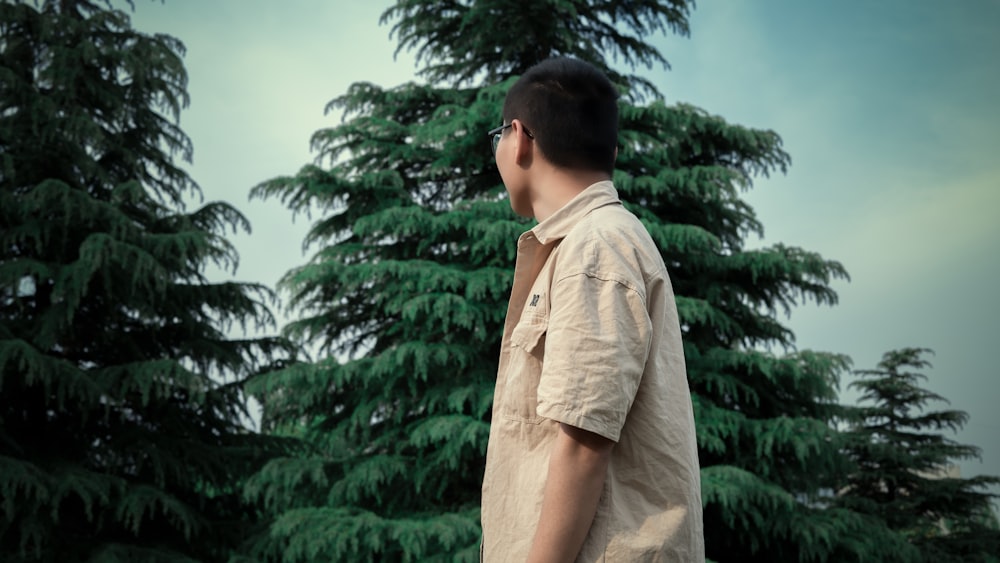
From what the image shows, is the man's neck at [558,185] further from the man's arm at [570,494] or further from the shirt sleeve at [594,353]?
the man's arm at [570,494]

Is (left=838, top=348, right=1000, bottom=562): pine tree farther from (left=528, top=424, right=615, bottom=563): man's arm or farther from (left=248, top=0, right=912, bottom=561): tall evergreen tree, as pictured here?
(left=528, top=424, right=615, bottom=563): man's arm

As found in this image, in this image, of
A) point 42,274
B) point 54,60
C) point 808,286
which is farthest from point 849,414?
point 54,60

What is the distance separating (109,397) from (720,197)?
5927 millimetres

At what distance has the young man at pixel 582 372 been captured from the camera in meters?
1.27

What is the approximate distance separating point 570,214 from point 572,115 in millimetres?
202

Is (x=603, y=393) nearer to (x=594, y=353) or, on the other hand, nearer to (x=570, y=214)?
(x=594, y=353)

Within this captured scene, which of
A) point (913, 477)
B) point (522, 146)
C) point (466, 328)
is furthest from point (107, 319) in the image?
point (913, 477)

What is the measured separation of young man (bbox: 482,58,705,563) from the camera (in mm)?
1271

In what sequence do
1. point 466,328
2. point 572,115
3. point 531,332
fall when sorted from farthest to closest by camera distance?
point 466,328 → point 572,115 → point 531,332

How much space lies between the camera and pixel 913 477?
38.5 feet

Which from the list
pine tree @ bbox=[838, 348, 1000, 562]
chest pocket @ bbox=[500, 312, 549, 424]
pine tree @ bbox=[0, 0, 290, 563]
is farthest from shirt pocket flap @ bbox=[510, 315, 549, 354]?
pine tree @ bbox=[838, 348, 1000, 562]

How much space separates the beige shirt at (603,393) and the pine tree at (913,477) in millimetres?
9555

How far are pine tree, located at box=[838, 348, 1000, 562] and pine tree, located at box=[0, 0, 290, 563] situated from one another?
7.43 meters

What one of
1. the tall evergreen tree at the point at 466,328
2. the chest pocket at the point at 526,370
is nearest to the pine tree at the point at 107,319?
the tall evergreen tree at the point at 466,328
